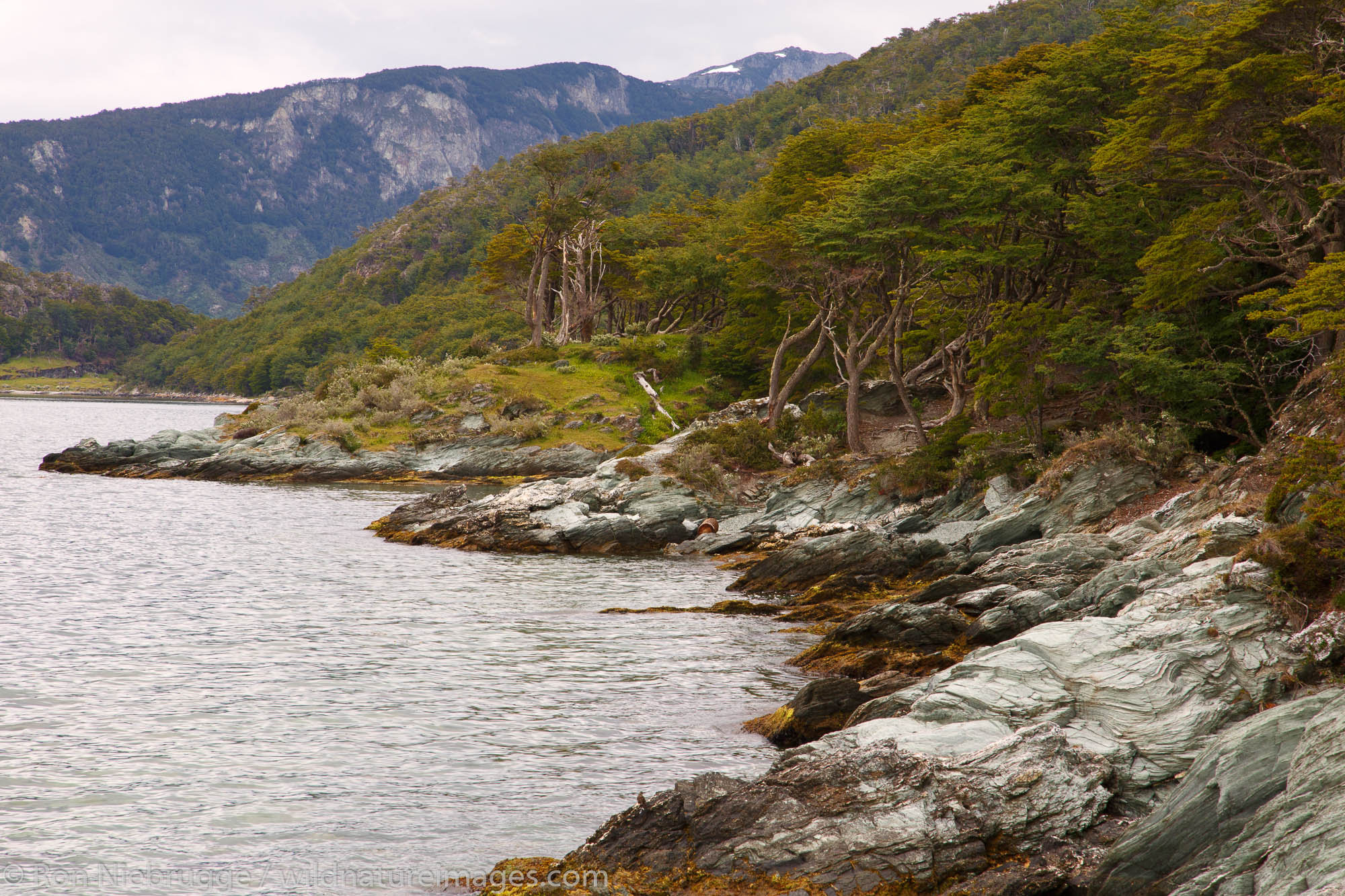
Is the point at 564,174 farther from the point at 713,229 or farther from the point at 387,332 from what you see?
the point at 387,332

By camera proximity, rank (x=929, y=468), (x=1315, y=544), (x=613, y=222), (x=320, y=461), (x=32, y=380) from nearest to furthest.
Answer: (x=1315, y=544), (x=929, y=468), (x=320, y=461), (x=613, y=222), (x=32, y=380)

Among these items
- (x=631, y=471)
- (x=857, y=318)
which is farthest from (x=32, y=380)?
(x=857, y=318)

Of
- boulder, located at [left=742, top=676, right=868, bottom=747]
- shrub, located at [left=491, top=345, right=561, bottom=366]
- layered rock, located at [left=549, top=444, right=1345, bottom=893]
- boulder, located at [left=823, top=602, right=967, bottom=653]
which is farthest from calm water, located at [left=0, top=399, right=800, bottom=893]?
shrub, located at [left=491, top=345, right=561, bottom=366]

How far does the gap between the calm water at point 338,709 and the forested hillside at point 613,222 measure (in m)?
A: 40.0

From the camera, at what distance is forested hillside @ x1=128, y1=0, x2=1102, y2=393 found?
2835 inches

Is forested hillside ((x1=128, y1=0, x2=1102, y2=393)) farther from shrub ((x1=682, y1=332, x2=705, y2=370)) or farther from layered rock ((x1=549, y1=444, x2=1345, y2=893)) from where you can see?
layered rock ((x1=549, y1=444, x2=1345, y2=893))

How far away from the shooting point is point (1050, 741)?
10.1 meters

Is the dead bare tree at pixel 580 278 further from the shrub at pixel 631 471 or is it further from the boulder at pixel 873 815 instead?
the boulder at pixel 873 815

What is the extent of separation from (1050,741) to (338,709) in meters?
11.2

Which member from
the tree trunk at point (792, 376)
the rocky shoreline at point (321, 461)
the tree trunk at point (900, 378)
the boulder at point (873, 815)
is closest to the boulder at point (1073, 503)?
the tree trunk at point (900, 378)

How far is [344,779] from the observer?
1239cm

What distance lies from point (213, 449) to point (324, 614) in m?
44.2

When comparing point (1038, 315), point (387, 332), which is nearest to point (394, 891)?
point (1038, 315)

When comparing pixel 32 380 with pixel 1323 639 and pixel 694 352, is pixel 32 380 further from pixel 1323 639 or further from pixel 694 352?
pixel 1323 639
